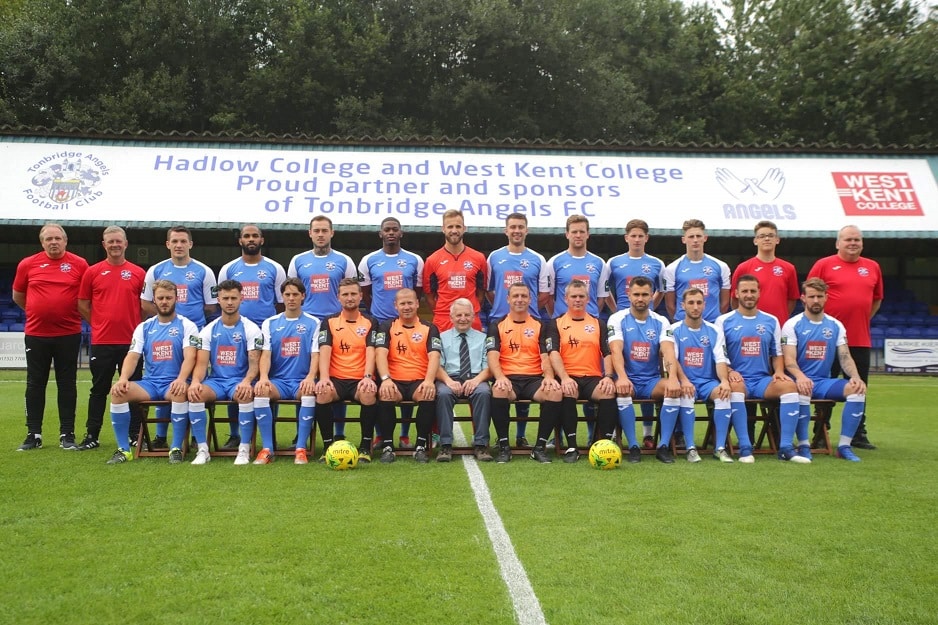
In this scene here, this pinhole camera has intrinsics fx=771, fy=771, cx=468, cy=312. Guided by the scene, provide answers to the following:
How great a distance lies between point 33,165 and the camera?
1636cm

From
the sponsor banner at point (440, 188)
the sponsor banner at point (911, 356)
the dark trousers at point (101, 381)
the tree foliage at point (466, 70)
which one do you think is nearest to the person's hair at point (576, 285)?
the dark trousers at point (101, 381)

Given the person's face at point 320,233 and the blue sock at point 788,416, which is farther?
the person's face at point 320,233

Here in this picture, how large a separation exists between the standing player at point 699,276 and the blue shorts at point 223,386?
14.1 ft

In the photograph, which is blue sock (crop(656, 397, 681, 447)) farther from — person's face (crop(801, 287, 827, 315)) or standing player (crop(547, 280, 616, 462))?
person's face (crop(801, 287, 827, 315))

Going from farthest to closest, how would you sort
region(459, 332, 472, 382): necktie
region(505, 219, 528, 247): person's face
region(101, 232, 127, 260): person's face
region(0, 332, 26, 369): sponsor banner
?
region(0, 332, 26, 369): sponsor banner < region(505, 219, 528, 247): person's face < region(101, 232, 127, 260): person's face < region(459, 332, 472, 382): necktie

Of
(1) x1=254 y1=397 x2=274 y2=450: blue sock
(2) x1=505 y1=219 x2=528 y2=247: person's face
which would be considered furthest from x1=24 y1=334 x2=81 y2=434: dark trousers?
(2) x1=505 y1=219 x2=528 y2=247: person's face

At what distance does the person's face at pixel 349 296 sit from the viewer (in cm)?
693

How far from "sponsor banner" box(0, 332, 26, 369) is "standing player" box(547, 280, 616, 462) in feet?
46.1

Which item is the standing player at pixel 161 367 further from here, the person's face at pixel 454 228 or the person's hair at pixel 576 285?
the person's hair at pixel 576 285

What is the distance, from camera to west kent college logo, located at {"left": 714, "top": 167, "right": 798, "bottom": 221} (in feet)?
54.2

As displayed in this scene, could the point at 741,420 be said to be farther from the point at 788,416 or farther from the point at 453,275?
the point at 453,275

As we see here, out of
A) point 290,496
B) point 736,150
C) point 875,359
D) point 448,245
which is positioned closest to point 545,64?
point 736,150

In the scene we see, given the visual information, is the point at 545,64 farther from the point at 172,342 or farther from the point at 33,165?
the point at 172,342

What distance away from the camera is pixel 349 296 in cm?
694
